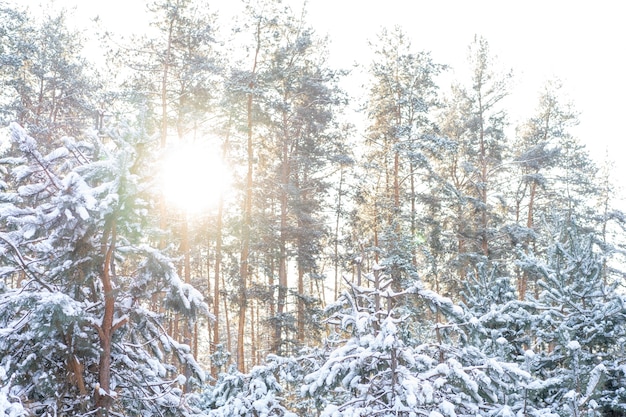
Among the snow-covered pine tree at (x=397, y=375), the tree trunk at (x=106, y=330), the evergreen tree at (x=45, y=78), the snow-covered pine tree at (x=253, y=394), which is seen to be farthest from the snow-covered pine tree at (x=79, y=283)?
the evergreen tree at (x=45, y=78)

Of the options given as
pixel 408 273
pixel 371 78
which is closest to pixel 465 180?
pixel 371 78

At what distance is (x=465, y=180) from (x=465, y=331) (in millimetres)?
16942

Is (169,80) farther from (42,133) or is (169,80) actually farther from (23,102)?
(23,102)

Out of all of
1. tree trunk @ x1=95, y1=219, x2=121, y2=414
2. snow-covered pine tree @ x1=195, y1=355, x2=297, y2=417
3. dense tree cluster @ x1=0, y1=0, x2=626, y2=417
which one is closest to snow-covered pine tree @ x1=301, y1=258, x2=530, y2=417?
dense tree cluster @ x1=0, y1=0, x2=626, y2=417

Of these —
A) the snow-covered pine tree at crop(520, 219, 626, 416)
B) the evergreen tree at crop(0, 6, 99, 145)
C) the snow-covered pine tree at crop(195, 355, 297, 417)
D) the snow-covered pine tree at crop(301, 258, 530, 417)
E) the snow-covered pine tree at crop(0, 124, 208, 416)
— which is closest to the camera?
the snow-covered pine tree at crop(0, 124, 208, 416)

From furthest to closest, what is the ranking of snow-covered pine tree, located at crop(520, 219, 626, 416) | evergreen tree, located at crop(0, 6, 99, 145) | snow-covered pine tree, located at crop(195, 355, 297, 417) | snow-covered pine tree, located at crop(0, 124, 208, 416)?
evergreen tree, located at crop(0, 6, 99, 145) → snow-covered pine tree, located at crop(195, 355, 297, 417) → snow-covered pine tree, located at crop(520, 219, 626, 416) → snow-covered pine tree, located at crop(0, 124, 208, 416)

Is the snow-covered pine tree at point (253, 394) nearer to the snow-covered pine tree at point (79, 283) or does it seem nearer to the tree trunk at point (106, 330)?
the snow-covered pine tree at point (79, 283)

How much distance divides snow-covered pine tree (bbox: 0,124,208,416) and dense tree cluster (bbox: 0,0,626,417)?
0.03 m

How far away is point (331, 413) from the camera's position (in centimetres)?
381

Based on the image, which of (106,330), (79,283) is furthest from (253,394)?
(79,283)

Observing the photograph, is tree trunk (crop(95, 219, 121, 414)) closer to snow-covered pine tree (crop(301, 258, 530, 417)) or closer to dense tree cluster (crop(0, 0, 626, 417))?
dense tree cluster (crop(0, 0, 626, 417))

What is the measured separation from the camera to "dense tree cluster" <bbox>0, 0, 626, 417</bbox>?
3.98 m

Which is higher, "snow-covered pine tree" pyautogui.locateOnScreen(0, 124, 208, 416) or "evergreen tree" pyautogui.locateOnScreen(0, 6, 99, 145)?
"evergreen tree" pyautogui.locateOnScreen(0, 6, 99, 145)

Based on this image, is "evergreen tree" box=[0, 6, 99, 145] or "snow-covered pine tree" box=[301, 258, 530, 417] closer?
"snow-covered pine tree" box=[301, 258, 530, 417]
